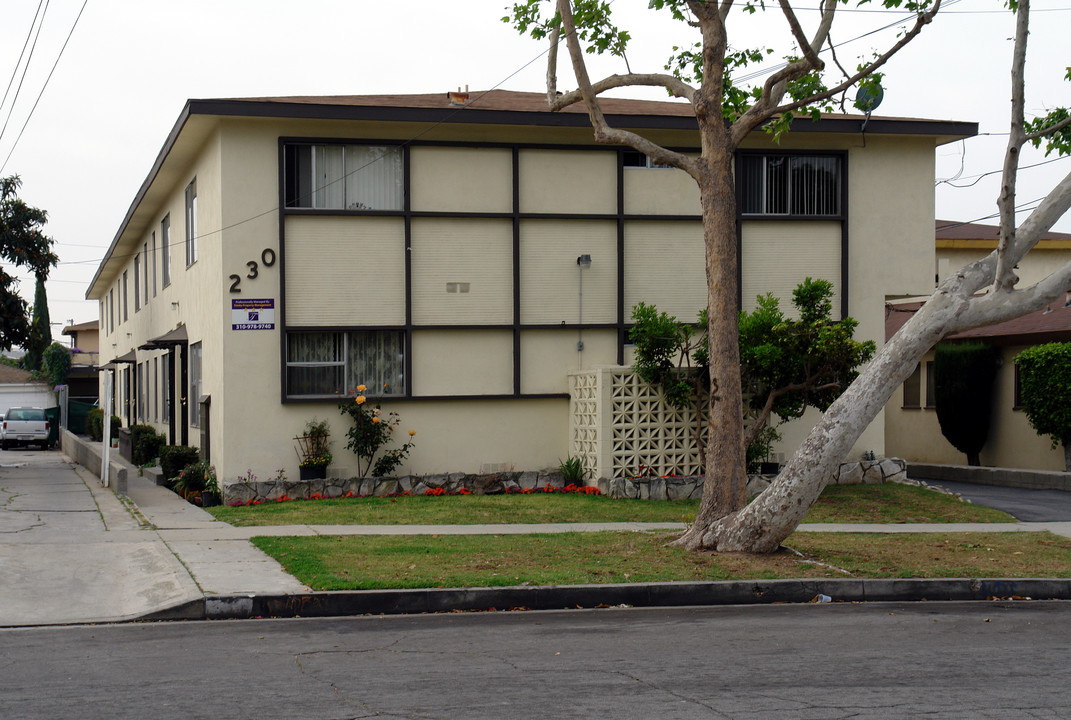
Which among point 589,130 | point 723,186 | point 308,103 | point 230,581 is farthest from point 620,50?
point 230,581

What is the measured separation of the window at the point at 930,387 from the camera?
25844 mm

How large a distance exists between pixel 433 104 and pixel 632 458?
22.7ft

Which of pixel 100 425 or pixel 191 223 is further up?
pixel 191 223

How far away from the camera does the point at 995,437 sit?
23.9 meters

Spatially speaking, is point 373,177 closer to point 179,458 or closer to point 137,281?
point 179,458

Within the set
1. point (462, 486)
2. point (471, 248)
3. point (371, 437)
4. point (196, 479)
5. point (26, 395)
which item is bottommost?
point (462, 486)

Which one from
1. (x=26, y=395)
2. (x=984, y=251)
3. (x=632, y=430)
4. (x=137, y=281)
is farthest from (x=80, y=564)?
(x=26, y=395)

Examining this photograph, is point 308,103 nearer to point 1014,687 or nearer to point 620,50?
point 620,50

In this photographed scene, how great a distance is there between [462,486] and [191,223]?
8085mm

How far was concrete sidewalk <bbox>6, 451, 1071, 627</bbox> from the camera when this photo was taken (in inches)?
362

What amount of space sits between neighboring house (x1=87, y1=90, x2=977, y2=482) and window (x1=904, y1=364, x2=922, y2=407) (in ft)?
24.3

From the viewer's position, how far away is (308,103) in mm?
17109

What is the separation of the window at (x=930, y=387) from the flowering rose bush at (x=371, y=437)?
46.0 ft

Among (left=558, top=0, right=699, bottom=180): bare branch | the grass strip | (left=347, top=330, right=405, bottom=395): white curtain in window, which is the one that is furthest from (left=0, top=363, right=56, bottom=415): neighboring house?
(left=558, top=0, right=699, bottom=180): bare branch
